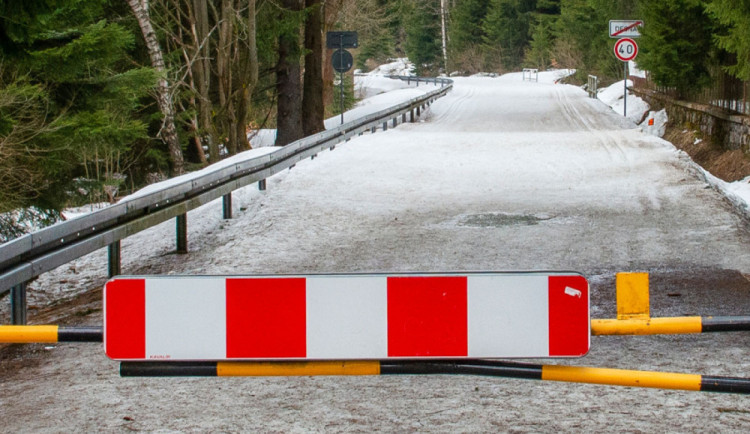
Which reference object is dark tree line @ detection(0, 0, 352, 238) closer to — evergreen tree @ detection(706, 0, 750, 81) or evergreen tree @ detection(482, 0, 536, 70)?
evergreen tree @ detection(706, 0, 750, 81)

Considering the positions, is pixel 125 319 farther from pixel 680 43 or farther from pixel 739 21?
pixel 680 43

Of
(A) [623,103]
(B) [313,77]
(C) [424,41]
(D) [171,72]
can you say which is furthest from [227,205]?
(C) [424,41]

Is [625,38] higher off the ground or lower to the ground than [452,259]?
higher

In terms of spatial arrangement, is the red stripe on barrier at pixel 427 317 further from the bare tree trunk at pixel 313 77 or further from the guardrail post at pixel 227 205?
the bare tree trunk at pixel 313 77

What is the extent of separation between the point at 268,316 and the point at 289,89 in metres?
23.6

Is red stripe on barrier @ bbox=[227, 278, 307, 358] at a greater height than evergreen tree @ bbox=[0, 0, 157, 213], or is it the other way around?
evergreen tree @ bbox=[0, 0, 157, 213]

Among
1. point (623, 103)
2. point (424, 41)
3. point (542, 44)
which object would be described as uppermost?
point (424, 41)

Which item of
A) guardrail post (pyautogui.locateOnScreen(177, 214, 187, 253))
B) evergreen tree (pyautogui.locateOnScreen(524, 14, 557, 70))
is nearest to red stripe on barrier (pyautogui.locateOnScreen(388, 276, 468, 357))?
guardrail post (pyautogui.locateOnScreen(177, 214, 187, 253))

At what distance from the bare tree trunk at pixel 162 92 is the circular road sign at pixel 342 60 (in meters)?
4.48

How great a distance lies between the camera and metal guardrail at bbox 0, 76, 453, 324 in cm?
661

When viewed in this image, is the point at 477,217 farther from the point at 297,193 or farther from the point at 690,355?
the point at 690,355

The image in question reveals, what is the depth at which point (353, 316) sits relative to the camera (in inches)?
152

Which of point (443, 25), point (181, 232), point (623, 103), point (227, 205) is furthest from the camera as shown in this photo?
point (443, 25)

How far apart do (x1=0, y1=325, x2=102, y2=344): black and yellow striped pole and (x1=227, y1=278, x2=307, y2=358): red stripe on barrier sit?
66 centimetres
